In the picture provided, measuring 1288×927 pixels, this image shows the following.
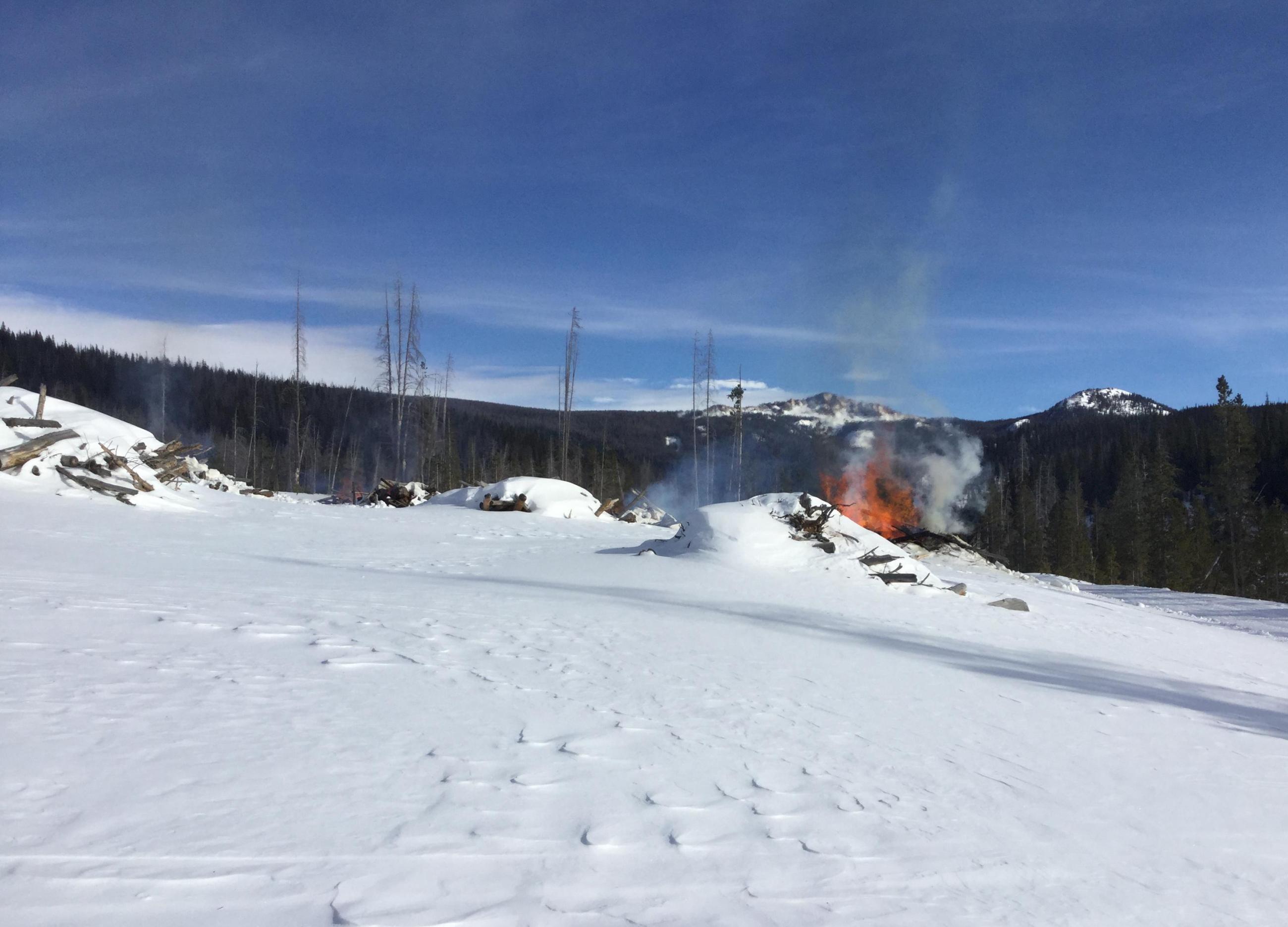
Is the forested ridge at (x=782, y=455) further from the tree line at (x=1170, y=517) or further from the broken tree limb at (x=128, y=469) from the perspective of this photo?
the broken tree limb at (x=128, y=469)

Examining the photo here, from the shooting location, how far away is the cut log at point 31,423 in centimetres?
1314

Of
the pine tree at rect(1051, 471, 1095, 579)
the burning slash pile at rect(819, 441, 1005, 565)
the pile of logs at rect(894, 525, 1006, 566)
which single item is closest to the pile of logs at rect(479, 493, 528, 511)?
the burning slash pile at rect(819, 441, 1005, 565)

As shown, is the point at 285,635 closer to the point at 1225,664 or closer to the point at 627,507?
the point at 1225,664

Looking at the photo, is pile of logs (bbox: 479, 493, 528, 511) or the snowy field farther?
pile of logs (bbox: 479, 493, 528, 511)

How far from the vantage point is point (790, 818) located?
2.83 metres

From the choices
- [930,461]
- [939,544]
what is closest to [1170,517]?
[930,461]

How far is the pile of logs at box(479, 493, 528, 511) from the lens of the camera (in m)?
19.6

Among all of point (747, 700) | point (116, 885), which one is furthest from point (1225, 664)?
point (116, 885)

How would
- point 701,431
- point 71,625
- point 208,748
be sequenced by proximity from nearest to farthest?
point 208,748
point 71,625
point 701,431

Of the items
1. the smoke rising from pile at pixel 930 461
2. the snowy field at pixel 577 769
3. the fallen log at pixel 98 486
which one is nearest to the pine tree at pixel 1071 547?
the smoke rising from pile at pixel 930 461

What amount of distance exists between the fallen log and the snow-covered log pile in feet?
0.04

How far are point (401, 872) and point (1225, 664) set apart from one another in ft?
30.6

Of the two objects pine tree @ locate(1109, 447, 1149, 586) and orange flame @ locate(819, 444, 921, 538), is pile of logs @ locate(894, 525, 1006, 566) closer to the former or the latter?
orange flame @ locate(819, 444, 921, 538)

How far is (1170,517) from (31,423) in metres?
52.8
